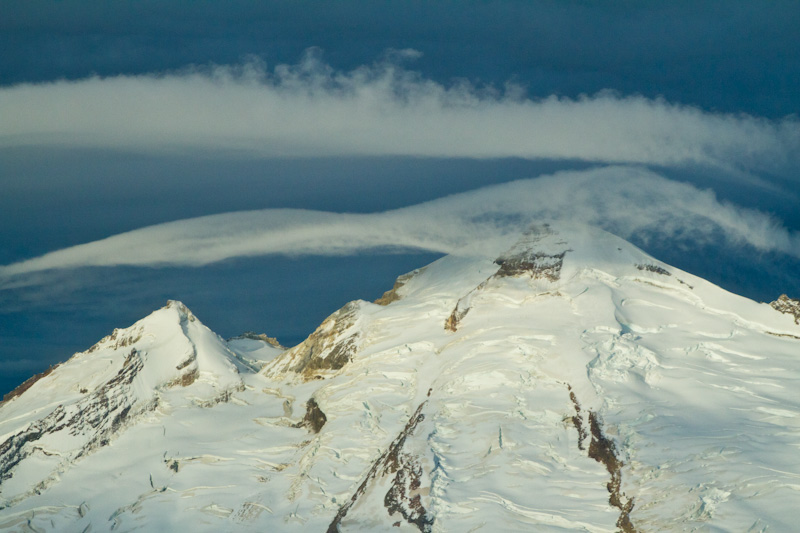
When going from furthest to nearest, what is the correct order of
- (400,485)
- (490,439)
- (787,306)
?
(787,306), (490,439), (400,485)

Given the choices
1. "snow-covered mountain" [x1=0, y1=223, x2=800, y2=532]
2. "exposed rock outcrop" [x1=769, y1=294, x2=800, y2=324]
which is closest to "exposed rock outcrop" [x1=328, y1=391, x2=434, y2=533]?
"snow-covered mountain" [x1=0, y1=223, x2=800, y2=532]

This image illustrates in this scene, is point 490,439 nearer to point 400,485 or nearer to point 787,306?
point 400,485

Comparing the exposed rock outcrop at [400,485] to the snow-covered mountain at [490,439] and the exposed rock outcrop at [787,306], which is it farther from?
the exposed rock outcrop at [787,306]

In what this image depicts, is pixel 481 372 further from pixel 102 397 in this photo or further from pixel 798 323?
pixel 102 397

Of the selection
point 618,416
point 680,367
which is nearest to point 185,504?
point 618,416

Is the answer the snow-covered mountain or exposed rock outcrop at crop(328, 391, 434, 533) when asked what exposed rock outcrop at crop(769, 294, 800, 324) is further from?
exposed rock outcrop at crop(328, 391, 434, 533)

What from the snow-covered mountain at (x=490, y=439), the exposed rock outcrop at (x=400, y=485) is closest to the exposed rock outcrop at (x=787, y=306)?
the snow-covered mountain at (x=490, y=439)

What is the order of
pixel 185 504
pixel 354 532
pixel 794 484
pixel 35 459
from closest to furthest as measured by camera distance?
pixel 794 484
pixel 354 532
pixel 185 504
pixel 35 459

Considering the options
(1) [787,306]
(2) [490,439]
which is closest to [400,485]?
(2) [490,439]
